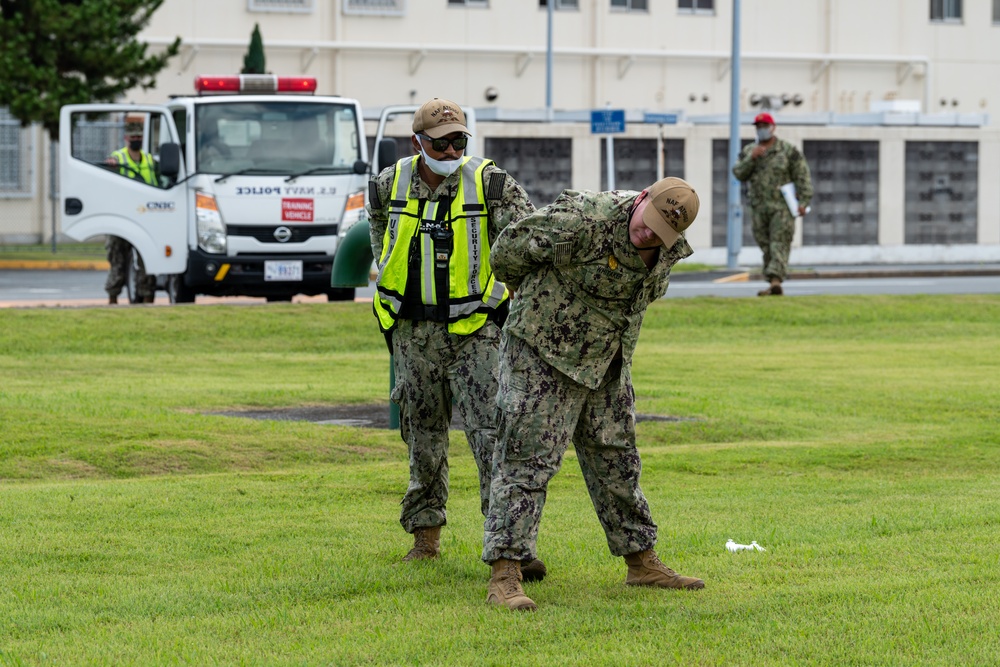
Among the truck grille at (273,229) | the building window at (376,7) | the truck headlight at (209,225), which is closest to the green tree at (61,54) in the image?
the building window at (376,7)

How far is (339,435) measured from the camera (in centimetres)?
1016

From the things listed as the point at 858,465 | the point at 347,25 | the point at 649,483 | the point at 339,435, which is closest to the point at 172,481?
the point at 339,435

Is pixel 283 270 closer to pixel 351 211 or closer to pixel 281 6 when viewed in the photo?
pixel 351 211

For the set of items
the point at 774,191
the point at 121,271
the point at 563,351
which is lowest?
the point at 121,271

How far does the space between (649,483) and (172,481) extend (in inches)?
105

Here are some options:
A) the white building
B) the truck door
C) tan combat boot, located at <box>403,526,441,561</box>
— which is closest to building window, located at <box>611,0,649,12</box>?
the white building

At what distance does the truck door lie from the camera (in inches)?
666

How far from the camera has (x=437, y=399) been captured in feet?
21.7

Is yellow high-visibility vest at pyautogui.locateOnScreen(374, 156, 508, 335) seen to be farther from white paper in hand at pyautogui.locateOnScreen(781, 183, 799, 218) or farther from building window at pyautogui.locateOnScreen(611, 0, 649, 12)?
building window at pyautogui.locateOnScreen(611, 0, 649, 12)

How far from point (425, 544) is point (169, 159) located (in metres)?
10.5

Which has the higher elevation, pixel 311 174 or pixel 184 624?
pixel 311 174

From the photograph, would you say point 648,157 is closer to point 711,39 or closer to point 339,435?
point 711,39

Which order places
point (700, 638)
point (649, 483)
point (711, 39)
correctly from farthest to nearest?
1. point (711, 39)
2. point (649, 483)
3. point (700, 638)

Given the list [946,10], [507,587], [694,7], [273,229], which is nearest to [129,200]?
[273,229]
